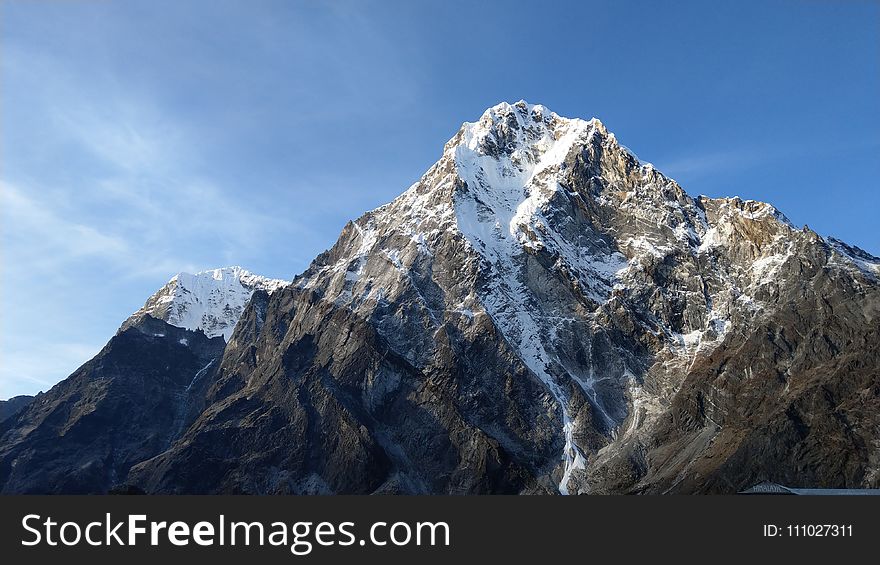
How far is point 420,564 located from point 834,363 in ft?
527

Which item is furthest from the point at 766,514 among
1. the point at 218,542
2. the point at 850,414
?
the point at 850,414

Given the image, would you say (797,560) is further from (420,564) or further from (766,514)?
(420,564)

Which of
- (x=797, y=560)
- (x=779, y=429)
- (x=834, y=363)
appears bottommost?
(x=797, y=560)

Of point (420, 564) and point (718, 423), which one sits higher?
point (718, 423)

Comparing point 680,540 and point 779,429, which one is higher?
point 779,429

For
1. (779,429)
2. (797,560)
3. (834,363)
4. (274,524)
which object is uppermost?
(834,363)

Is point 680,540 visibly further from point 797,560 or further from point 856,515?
point 856,515

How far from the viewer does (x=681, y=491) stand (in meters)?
170

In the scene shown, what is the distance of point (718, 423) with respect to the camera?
19625cm

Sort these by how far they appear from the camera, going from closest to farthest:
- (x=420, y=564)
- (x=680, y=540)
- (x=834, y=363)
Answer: (x=420, y=564)
(x=680, y=540)
(x=834, y=363)

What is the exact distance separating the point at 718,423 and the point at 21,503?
16510 centimetres

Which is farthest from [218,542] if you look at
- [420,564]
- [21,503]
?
[21,503]

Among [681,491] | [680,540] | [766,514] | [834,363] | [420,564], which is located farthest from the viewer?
[834,363]

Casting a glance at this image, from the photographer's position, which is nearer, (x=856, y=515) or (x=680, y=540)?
(x=680, y=540)
